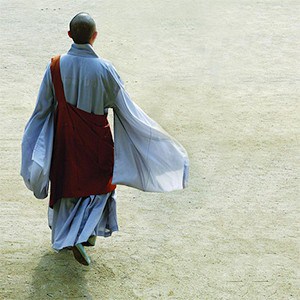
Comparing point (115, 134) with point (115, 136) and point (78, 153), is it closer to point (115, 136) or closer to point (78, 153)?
point (115, 136)

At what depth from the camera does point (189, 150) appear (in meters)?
7.59

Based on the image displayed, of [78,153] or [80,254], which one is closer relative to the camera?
[78,153]

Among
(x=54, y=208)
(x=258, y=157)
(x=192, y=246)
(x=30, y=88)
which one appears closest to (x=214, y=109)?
(x=258, y=157)

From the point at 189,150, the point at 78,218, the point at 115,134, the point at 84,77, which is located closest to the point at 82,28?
the point at 84,77

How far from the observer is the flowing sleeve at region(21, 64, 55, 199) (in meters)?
5.49

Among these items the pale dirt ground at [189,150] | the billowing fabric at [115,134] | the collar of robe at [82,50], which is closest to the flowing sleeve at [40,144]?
the billowing fabric at [115,134]

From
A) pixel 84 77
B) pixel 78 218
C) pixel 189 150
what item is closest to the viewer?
pixel 84 77

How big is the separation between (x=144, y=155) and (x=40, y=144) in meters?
0.68

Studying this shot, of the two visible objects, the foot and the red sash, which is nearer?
the red sash

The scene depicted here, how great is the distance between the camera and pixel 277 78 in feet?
30.5

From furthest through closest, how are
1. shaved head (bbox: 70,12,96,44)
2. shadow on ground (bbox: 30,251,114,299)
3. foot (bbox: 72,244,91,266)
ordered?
foot (bbox: 72,244,91,266)
shadow on ground (bbox: 30,251,114,299)
shaved head (bbox: 70,12,96,44)

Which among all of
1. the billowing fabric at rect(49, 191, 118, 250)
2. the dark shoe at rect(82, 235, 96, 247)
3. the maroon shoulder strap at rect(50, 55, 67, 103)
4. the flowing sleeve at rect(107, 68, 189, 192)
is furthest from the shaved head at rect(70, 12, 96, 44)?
the dark shoe at rect(82, 235, 96, 247)

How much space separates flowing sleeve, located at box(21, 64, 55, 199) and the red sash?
53 mm

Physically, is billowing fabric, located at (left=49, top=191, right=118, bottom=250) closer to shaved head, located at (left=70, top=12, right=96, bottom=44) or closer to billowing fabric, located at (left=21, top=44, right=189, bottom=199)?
billowing fabric, located at (left=21, top=44, right=189, bottom=199)
